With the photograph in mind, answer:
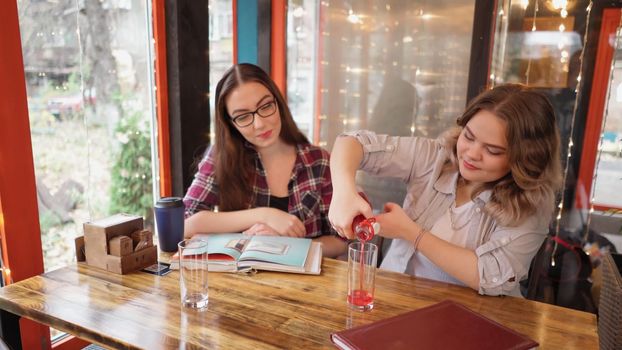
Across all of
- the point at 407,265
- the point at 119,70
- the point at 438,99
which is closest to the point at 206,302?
the point at 407,265

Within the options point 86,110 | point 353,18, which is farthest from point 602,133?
point 86,110

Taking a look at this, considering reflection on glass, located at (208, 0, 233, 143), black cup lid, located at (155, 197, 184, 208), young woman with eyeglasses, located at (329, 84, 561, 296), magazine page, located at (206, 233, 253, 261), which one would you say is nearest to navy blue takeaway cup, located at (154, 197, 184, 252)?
black cup lid, located at (155, 197, 184, 208)

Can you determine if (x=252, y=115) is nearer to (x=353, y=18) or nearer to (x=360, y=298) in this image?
(x=360, y=298)

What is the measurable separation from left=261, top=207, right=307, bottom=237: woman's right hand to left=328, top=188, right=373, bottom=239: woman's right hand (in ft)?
1.13

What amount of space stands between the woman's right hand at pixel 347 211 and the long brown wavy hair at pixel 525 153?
0.44 meters

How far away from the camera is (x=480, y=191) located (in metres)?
1.55

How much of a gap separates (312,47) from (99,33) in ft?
4.82

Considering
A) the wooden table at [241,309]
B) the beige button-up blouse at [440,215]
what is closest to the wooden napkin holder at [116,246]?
the wooden table at [241,309]

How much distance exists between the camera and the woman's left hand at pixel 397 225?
4.64 feet

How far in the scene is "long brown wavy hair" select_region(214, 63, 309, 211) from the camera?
192 centimetres

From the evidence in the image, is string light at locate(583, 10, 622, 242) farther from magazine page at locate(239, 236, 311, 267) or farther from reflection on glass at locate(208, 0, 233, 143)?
reflection on glass at locate(208, 0, 233, 143)

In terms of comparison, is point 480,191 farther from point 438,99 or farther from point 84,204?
point 84,204

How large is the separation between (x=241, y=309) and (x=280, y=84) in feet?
7.47

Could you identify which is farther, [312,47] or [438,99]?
[312,47]
